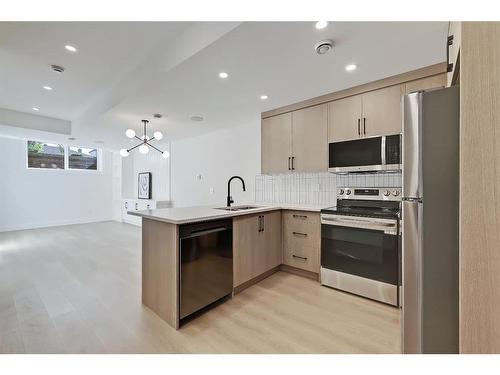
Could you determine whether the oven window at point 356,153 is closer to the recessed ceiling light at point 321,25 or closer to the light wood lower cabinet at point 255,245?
the light wood lower cabinet at point 255,245

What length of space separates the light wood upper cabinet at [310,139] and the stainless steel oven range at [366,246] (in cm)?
61

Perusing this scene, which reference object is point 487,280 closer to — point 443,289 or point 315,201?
point 443,289

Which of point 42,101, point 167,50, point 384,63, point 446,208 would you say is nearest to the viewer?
point 446,208

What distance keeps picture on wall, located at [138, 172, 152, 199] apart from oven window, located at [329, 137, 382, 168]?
5393mm

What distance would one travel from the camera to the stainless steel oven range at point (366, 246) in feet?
7.19

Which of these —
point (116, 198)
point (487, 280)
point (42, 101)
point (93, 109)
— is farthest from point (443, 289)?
point (116, 198)

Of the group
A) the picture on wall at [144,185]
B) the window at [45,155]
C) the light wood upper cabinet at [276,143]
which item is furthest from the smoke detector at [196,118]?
the window at [45,155]

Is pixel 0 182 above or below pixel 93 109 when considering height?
below

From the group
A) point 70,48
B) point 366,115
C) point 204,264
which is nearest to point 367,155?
point 366,115

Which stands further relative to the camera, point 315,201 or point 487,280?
point 315,201

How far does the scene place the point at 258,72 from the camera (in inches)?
88.8

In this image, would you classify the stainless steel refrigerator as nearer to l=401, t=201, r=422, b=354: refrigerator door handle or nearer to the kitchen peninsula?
l=401, t=201, r=422, b=354: refrigerator door handle

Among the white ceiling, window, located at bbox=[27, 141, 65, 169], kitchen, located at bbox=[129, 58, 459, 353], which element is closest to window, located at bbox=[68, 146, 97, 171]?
window, located at bbox=[27, 141, 65, 169]
